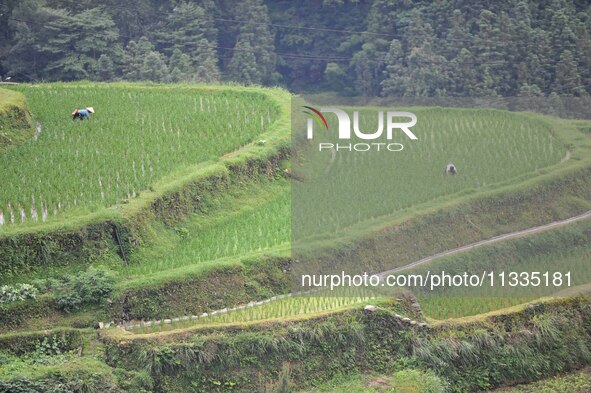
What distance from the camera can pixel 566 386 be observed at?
77.0 feet

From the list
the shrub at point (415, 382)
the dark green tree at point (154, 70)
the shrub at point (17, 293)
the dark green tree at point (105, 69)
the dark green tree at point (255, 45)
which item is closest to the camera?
the shrub at point (415, 382)

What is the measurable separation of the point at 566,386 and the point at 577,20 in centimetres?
2600

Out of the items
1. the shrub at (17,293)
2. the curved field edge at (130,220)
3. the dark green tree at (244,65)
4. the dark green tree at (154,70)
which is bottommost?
the dark green tree at (244,65)

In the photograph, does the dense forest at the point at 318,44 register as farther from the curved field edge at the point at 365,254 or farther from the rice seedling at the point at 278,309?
the rice seedling at the point at 278,309

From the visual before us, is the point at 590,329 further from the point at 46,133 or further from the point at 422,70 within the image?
the point at 422,70

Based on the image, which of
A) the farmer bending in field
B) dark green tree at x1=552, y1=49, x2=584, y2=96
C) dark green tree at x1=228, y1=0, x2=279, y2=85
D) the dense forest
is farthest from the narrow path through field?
dark green tree at x1=228, y1=0, x2=279, y2=85

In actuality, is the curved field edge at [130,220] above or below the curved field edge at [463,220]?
above

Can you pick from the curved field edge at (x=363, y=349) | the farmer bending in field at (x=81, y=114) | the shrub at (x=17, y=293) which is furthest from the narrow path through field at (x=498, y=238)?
the farmer bending in field at (x=81, y=114)

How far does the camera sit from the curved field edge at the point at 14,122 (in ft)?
97.3

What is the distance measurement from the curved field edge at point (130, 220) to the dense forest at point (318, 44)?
1667 centimetres

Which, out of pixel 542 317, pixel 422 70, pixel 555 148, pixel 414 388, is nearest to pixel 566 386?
pixel 542 317

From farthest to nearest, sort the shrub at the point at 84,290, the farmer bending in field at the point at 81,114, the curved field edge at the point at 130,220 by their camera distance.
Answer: the farmer bending in field at the point at 81,114 < the curved field edge at the point at 130,220 < the shrub at the point at 84,290

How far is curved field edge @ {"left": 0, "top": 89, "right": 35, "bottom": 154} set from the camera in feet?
97.3

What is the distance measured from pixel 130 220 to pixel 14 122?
20.5ft
